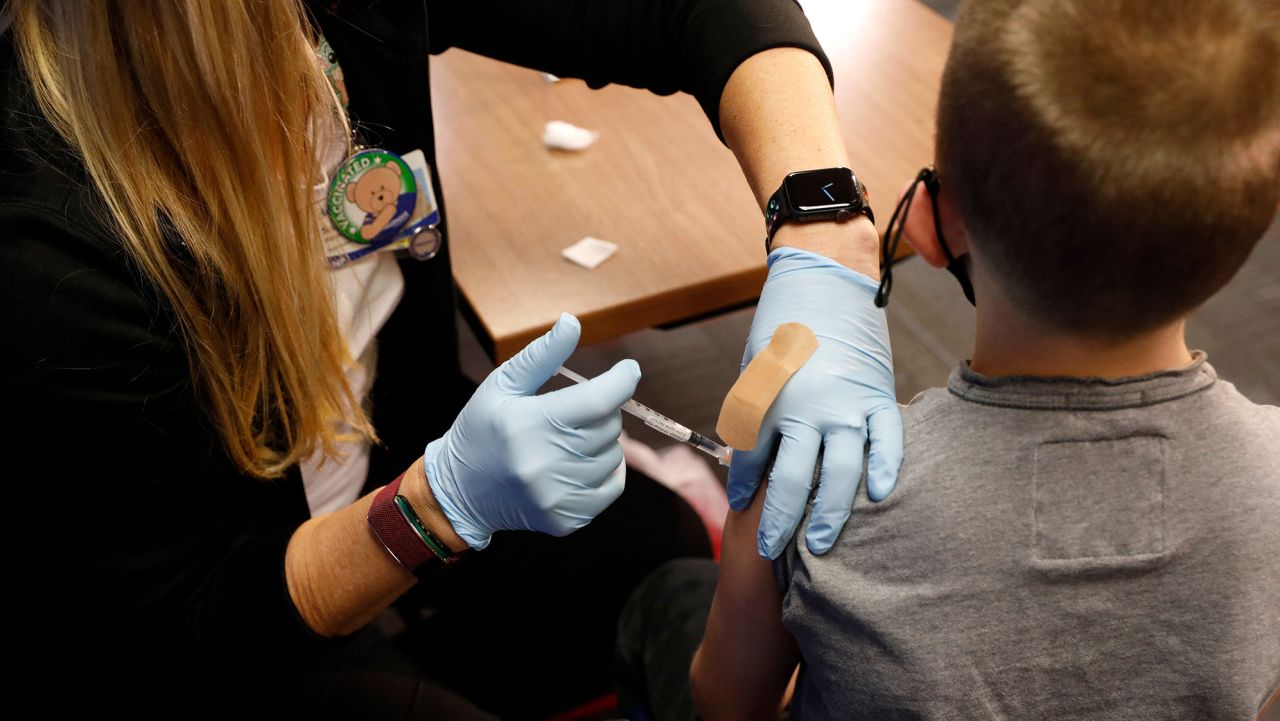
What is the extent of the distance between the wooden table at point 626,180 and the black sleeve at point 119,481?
0.43 m

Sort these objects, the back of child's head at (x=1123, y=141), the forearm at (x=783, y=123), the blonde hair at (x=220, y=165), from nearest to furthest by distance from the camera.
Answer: the back of child's head at (x=1123, y=141) → the blonde hair at (x=220, y=165) → the forearm at (x=783, y=123)

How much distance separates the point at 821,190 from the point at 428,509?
1.83 feet

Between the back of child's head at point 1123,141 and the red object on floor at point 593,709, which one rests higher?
the back of child's head at point 1123,141

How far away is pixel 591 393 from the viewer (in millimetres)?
911

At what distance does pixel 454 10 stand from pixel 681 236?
457 millimetres

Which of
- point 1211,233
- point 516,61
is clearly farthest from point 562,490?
point 516,61

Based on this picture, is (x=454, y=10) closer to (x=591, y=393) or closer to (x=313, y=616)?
(x=591, y=393)

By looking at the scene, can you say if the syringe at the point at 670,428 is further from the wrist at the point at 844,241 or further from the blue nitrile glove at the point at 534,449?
Answer: the wrist at the point at 844,241

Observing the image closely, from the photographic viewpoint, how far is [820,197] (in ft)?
3.51

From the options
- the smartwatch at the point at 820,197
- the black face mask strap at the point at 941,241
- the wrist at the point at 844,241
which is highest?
the black face mask strap at the point at 941,241

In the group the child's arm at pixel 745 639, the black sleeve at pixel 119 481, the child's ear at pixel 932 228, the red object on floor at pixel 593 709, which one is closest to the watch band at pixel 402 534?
the black sleeve at pixel 119 481

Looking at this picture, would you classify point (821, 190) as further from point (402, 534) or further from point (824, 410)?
point (402, 534)

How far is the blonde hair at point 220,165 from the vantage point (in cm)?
86

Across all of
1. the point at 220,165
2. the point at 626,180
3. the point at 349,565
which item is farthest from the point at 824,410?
the point at 626,180
